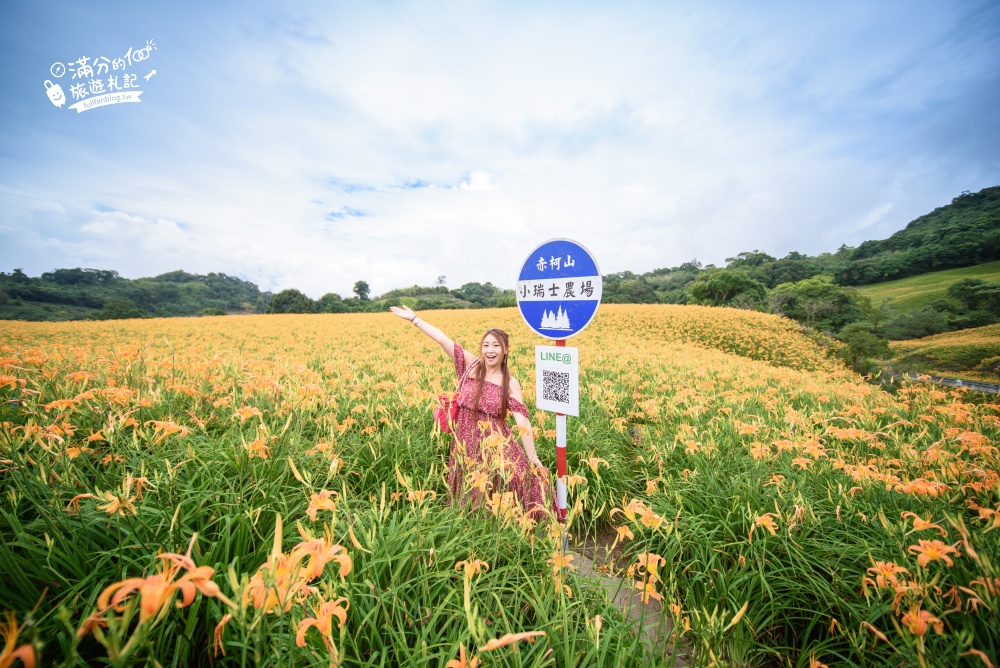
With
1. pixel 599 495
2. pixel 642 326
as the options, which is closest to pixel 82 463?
pixel 599 495

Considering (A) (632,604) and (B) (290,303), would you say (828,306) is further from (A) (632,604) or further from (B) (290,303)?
(B) (290,303)

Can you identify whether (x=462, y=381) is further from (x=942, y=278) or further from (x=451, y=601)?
(x=942, y=278)

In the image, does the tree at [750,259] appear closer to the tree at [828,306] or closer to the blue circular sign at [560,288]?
the tree at [828,306]

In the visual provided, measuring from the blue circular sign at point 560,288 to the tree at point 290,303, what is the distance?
3055 centimetres

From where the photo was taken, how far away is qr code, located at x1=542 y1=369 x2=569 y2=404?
8.09 ft

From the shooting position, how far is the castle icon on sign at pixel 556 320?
2471 mm

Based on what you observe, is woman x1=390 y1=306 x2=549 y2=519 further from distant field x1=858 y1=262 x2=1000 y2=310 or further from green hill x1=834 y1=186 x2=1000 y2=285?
green hill x1=834 y1=186 x2=1000 y2=285

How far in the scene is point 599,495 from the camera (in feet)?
9.05

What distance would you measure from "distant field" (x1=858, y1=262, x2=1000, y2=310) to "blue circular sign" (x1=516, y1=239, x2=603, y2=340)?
794 inches

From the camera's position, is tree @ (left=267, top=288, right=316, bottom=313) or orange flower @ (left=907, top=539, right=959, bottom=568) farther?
tree @ (left=267, top=288, right=316, bottom=313)

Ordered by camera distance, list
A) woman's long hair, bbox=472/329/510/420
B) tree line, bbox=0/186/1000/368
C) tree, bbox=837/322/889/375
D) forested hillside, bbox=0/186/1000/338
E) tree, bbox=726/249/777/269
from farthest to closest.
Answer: tree, bbox=726/249/777/269
forested hillside, bbox=0/186/1000/338
tree line, bbox=0/186/1000/368
tree, bbox=837/322/889/375
woman's long hair, bbox=472/329/510/420

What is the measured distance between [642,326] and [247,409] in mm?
14541

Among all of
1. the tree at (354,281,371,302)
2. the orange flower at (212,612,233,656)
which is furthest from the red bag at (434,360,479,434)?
the tree at (354,281,371,302)

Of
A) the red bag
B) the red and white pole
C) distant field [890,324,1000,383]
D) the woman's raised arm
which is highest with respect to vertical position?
the woman's raised arm
